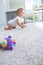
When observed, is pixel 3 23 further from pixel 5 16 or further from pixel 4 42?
pixel 4 42

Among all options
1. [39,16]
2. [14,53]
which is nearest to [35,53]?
[14,53]

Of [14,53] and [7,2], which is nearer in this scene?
[14,53]

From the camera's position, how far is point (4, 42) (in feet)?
4.24

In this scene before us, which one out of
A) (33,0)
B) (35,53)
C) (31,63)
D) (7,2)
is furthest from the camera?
(33,0)

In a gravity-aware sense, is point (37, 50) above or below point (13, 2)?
below

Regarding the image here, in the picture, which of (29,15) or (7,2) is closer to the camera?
(7,2)

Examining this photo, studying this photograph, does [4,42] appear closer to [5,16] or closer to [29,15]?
[5,16]

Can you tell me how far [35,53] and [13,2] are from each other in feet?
7.15

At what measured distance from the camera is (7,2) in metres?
3.13

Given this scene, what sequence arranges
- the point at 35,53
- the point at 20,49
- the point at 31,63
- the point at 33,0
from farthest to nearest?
the point at 33,0 → the point at 20,49 → the point at 35,53 → the point at 31,63

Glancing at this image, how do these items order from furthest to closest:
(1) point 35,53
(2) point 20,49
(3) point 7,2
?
(3) point 7,2
(2) point 20,49
(1) point 35,53

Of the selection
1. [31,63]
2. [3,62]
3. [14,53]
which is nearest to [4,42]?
[14,53]

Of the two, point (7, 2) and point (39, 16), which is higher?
point (7, 2)

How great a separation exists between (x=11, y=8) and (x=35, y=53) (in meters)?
2.14
